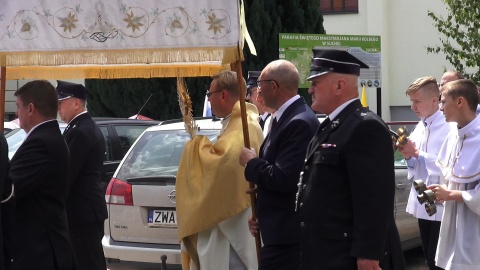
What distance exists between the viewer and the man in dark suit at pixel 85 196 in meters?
6.61

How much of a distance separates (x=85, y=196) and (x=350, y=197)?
110 inches

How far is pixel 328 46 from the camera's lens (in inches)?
782

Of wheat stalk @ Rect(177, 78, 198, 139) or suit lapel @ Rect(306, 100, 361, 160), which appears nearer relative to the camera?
suit lapel @ Rect(306, 100, 361, 160)

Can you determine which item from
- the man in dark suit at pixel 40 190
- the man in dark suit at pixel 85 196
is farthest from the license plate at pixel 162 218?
the man in dark suit at pixel 40 190

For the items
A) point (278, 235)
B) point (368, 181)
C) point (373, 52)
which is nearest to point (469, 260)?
point (278, 235)

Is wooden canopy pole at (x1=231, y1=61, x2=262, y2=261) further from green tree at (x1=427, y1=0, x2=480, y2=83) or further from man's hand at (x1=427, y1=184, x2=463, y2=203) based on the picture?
green tree at (x1=427, y1=0, x2=480, y2=83)

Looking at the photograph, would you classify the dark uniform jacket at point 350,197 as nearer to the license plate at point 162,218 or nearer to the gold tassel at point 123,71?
the gold tassel at point 123,71

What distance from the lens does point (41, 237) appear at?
17.7 feet

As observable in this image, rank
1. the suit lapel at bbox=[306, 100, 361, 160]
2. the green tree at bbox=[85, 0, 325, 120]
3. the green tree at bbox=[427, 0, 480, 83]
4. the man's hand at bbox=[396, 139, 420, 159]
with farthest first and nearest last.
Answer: the green tree at bbox=[85, 0, 325, 120], the green tree at bbox=[427, 0, 480, 83], the man's hand at bbox=[396, 139, 420, 159], the suit lapel at bbox=[306, 100, 361, 160]

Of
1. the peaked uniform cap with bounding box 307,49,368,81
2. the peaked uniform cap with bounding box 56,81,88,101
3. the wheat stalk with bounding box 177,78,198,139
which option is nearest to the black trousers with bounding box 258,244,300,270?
the peaked uniform cap with bounding box 307,49,368,81

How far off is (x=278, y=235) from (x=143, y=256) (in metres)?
2.60

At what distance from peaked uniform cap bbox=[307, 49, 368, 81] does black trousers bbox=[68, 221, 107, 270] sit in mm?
2713

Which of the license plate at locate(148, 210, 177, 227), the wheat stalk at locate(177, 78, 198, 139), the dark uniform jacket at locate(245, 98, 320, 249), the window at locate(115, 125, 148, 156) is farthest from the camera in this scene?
the window at locate(115, 125, 148, 156)

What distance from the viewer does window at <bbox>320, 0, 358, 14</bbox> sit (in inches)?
1134
